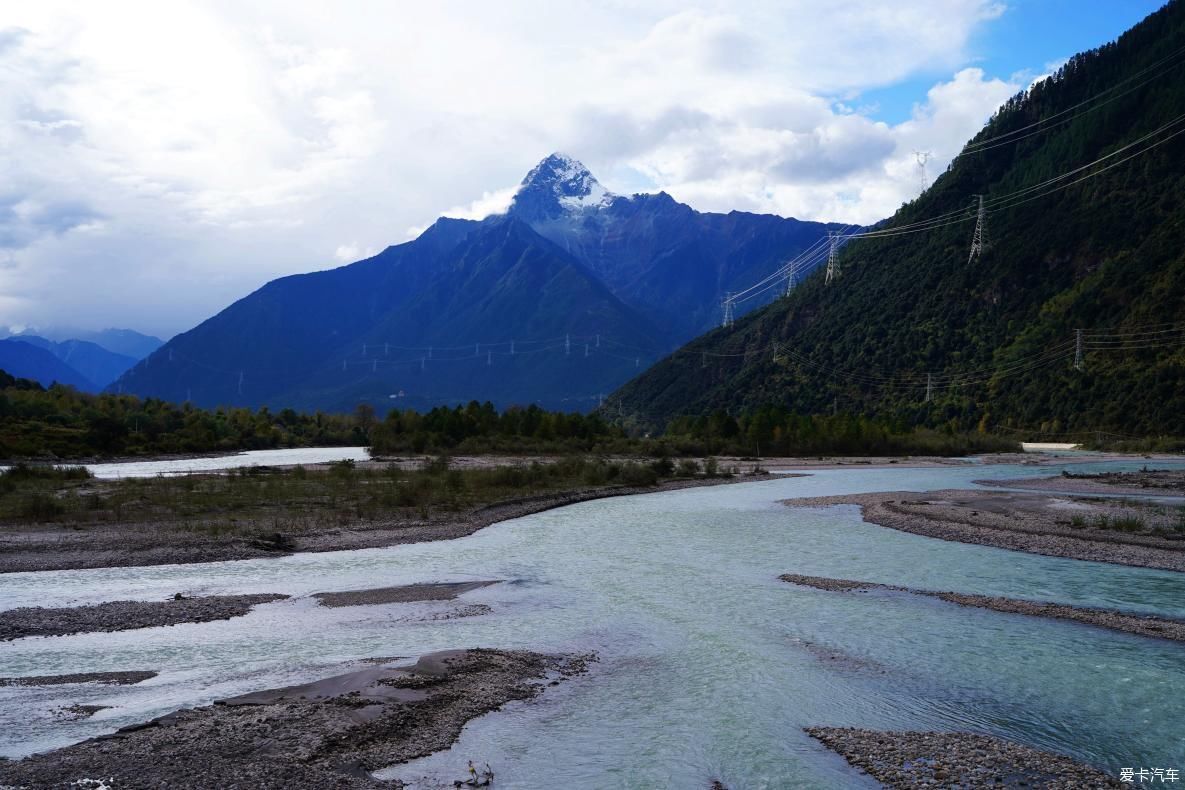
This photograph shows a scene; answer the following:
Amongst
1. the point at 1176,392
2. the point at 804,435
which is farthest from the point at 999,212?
the point at 804,435

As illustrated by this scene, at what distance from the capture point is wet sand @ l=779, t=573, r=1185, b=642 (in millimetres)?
19172

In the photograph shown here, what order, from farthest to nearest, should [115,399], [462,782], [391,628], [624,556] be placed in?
[115,399]
[624,556]
[391,628]
[462,782]

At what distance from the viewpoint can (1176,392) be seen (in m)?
118

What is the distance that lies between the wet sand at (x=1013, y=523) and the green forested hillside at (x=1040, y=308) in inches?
3459

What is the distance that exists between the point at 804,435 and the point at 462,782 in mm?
115038

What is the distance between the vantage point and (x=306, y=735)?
12.4 metres

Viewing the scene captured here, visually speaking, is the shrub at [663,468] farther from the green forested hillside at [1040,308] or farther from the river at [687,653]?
the green forested hillside at [1040,308]

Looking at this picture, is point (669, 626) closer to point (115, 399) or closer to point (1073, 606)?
point (1073, 606)

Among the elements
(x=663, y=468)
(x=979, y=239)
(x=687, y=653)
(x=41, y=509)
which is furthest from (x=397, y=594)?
(x=979, y=239)

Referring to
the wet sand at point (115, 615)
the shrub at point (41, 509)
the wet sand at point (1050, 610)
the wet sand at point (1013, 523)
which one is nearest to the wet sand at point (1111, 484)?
the wet sand at point (1013, 523)

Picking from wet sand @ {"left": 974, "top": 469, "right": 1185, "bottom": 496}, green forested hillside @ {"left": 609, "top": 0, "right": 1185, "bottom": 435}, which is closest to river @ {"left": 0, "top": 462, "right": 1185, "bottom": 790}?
wet sand @ {"left": 974, "top": 469, "right": 1185, "bottom": 496}

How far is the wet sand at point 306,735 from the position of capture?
427 inches

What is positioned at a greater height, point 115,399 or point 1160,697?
point 115,399

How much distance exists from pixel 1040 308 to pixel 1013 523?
450ft
